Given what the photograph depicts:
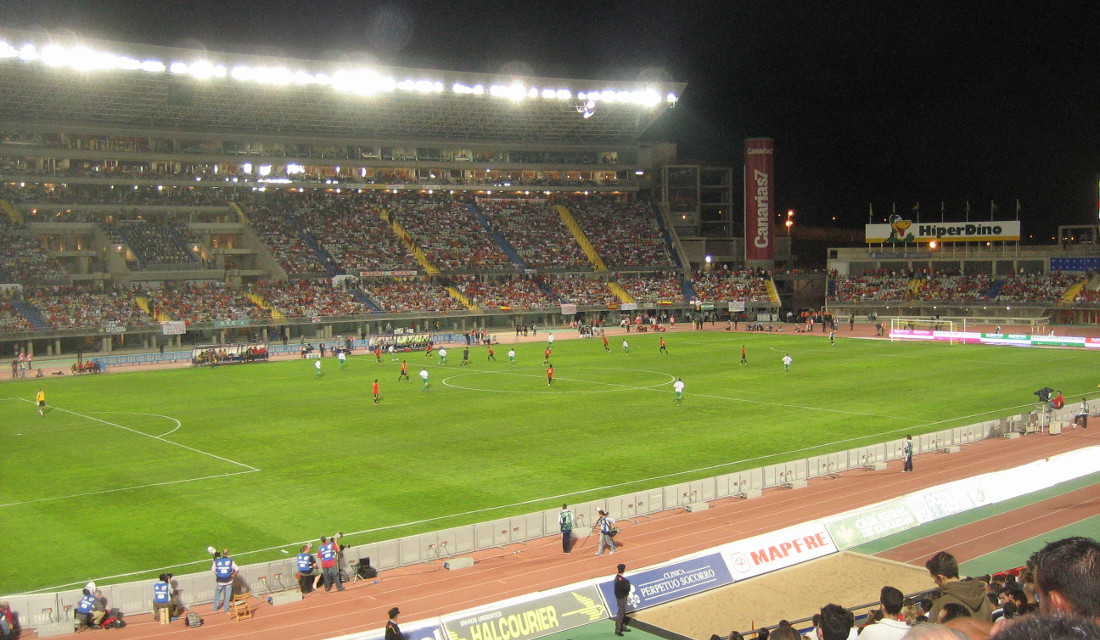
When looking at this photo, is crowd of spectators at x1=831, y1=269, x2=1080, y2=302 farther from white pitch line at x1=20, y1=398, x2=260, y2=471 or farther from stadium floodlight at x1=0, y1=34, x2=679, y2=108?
white pitch line at x1=20, y1=398, x2=260, y2=471

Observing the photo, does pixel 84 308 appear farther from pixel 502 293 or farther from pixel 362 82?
pixel 502 293

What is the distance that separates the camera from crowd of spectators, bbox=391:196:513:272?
3605 inches

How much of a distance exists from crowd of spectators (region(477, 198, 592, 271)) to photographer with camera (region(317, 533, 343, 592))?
251 ft

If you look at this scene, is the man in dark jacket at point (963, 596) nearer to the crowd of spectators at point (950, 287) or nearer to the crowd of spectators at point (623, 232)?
the crowd of spectators at point (950, 287)

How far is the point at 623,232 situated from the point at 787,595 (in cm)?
8738

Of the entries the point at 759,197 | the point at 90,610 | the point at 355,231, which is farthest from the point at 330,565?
the point at 759,197

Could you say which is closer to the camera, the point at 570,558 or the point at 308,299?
the point at 570,558

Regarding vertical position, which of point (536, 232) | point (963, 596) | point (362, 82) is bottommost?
point (963, 596)

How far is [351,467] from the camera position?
30.1 meters

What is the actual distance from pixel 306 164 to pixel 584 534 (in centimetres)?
7627

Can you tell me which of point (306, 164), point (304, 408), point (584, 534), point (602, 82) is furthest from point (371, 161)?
point (584, 534)

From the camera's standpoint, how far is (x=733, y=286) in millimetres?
96562

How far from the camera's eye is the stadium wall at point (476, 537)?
17.8 metres

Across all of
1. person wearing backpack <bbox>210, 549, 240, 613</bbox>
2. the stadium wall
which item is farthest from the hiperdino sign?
person wearing backpack <bbox>210, 549, 240, 613</bbox>
